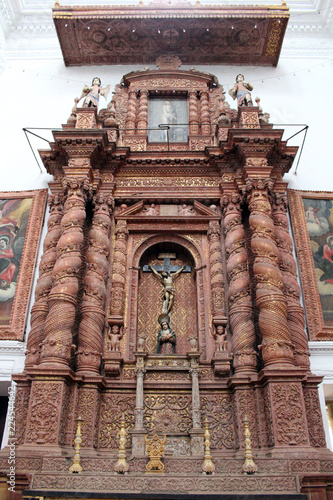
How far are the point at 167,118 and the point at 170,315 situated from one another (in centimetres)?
591

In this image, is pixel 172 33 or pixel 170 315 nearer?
pixel 170 315

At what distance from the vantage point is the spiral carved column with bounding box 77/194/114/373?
8.17 metres

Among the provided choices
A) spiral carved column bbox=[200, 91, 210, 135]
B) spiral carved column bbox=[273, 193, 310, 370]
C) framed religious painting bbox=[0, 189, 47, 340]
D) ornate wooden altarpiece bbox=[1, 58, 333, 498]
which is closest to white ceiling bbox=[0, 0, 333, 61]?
spiral carved column bbox=[200, 91, 210, 135]

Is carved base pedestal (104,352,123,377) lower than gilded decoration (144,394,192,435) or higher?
higher

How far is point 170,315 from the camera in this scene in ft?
31.6

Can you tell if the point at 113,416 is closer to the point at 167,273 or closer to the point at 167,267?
the point at 167,273

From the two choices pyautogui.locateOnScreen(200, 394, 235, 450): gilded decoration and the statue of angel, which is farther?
the statue of angel

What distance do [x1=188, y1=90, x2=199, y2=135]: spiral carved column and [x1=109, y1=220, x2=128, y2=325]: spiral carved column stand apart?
3542mm

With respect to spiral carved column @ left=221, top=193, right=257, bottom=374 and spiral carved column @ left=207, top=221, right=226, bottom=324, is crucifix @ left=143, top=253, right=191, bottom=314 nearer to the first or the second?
spiral carved column @ left=207, top=221, right=226, bottom=324

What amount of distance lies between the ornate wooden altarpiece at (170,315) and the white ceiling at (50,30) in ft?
16.1

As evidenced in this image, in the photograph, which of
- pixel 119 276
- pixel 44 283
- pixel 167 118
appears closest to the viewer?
pixel 44 283

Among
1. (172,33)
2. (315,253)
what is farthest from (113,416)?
(172,33)

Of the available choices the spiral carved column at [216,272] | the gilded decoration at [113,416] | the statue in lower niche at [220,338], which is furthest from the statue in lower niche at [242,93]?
the gilded decoration at [113,416]

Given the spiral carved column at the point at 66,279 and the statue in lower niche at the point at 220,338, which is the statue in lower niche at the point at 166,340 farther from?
the spiral carved column at the point at 66,279
